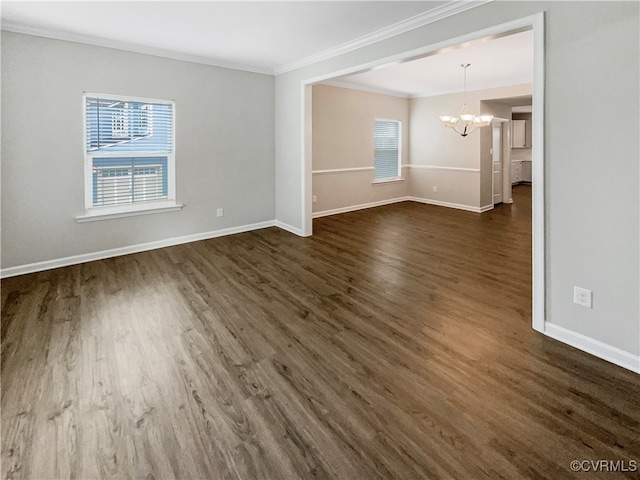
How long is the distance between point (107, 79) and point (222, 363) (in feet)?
12.6

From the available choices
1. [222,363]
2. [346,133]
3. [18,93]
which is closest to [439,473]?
[222,363]

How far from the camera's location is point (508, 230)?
5914 mm

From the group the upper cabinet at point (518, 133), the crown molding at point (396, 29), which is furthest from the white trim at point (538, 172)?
the upper cabinet at point (518, 133)

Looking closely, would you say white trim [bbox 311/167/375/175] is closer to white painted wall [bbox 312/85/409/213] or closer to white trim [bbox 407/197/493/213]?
white painted wall [bbox 312/85/409/213]

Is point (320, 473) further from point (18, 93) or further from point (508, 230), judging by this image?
point (508, 230)

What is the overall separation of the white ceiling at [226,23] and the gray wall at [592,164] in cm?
94

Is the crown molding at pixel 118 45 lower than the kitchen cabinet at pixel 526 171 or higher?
higher

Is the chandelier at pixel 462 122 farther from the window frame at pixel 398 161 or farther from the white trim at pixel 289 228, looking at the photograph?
the white trim at pixel 289 228

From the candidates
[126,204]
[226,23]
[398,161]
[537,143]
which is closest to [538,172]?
[537,143]

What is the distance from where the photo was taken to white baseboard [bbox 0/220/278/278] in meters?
4.00

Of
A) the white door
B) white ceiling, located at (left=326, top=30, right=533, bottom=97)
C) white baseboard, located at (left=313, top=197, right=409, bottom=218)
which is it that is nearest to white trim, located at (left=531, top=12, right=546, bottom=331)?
white ceiling, located at (left=326, top=30, right=533, bottom=97)

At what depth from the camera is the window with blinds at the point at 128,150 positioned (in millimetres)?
4320

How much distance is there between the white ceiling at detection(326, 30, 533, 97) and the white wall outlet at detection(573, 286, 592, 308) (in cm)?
277

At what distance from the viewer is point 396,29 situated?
3613 millimetres
